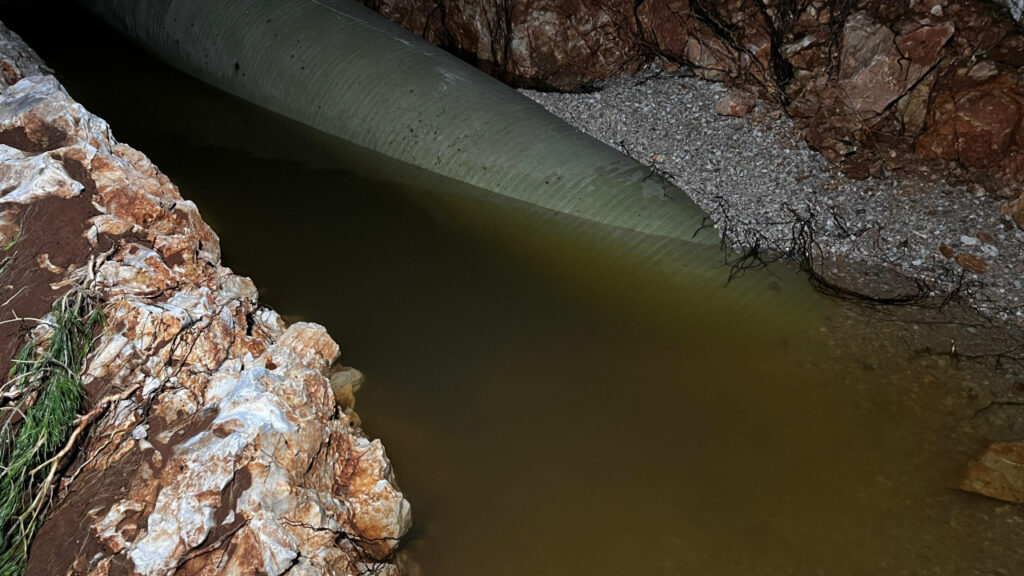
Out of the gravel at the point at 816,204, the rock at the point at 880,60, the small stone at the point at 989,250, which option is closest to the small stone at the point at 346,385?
the gravel at the point at 816,204

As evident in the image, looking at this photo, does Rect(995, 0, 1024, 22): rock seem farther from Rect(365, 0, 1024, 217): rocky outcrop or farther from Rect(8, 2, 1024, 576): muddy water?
Rect(8, 2, 1024, 576): muddy water

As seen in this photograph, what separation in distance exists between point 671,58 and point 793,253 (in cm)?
175

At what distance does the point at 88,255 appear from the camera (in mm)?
2430

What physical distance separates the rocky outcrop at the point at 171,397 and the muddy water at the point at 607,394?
0.32m

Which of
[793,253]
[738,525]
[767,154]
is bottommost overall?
[738,525]

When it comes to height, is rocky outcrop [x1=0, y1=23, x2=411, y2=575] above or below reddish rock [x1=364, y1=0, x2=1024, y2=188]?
below

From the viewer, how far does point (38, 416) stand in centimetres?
197

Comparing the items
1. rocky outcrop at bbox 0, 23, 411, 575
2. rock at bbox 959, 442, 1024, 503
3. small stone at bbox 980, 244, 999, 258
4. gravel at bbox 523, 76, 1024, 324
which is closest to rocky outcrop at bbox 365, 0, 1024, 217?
gravel at bbox 523, 76, 1024, 324

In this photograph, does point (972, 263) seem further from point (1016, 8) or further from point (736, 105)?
point (736, 105)

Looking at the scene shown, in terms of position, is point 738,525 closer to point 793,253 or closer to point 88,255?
point 793,253

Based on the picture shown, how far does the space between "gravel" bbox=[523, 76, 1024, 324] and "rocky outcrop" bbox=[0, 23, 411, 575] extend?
2112mm

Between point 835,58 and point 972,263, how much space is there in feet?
4.74

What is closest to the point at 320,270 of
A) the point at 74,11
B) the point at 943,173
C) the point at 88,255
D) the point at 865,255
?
the point at 88,255

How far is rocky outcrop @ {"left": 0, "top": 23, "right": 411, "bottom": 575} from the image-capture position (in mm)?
1817
